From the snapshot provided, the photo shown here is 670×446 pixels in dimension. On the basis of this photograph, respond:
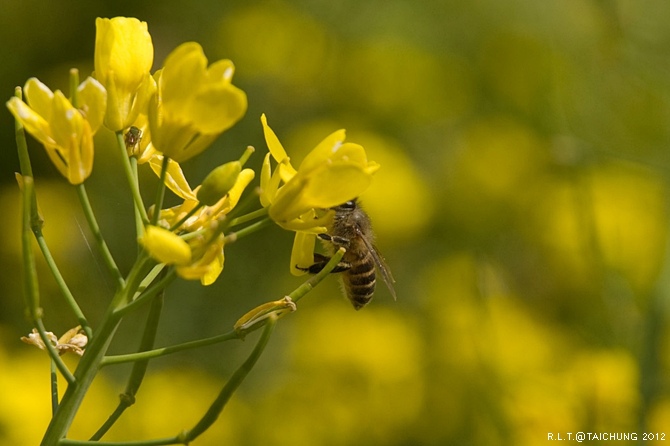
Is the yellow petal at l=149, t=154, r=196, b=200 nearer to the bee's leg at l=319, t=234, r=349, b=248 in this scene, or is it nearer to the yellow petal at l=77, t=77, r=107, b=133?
the yellow petal at l=77, t=77, r=107, b=133

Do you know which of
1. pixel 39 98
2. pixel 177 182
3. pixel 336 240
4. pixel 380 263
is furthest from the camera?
pixel 380 263

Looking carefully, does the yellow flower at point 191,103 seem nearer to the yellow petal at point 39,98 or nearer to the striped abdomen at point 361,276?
the yellow petal at point 39,98

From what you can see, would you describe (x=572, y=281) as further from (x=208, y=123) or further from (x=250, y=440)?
(x=208, y=123)

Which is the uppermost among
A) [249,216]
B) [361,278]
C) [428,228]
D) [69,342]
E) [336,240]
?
[249,216]

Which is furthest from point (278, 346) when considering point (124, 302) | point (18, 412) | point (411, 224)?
point (124, 302)

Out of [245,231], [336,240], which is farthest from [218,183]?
[336,240]

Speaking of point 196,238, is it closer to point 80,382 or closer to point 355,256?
point 80,382

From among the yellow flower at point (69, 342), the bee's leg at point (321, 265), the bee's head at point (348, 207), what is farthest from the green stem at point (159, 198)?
the bee's head at point (348, 207)

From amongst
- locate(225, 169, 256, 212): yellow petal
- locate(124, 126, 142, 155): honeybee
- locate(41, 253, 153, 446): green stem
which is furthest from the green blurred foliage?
locate(41, 253, 153, 446): green stem
